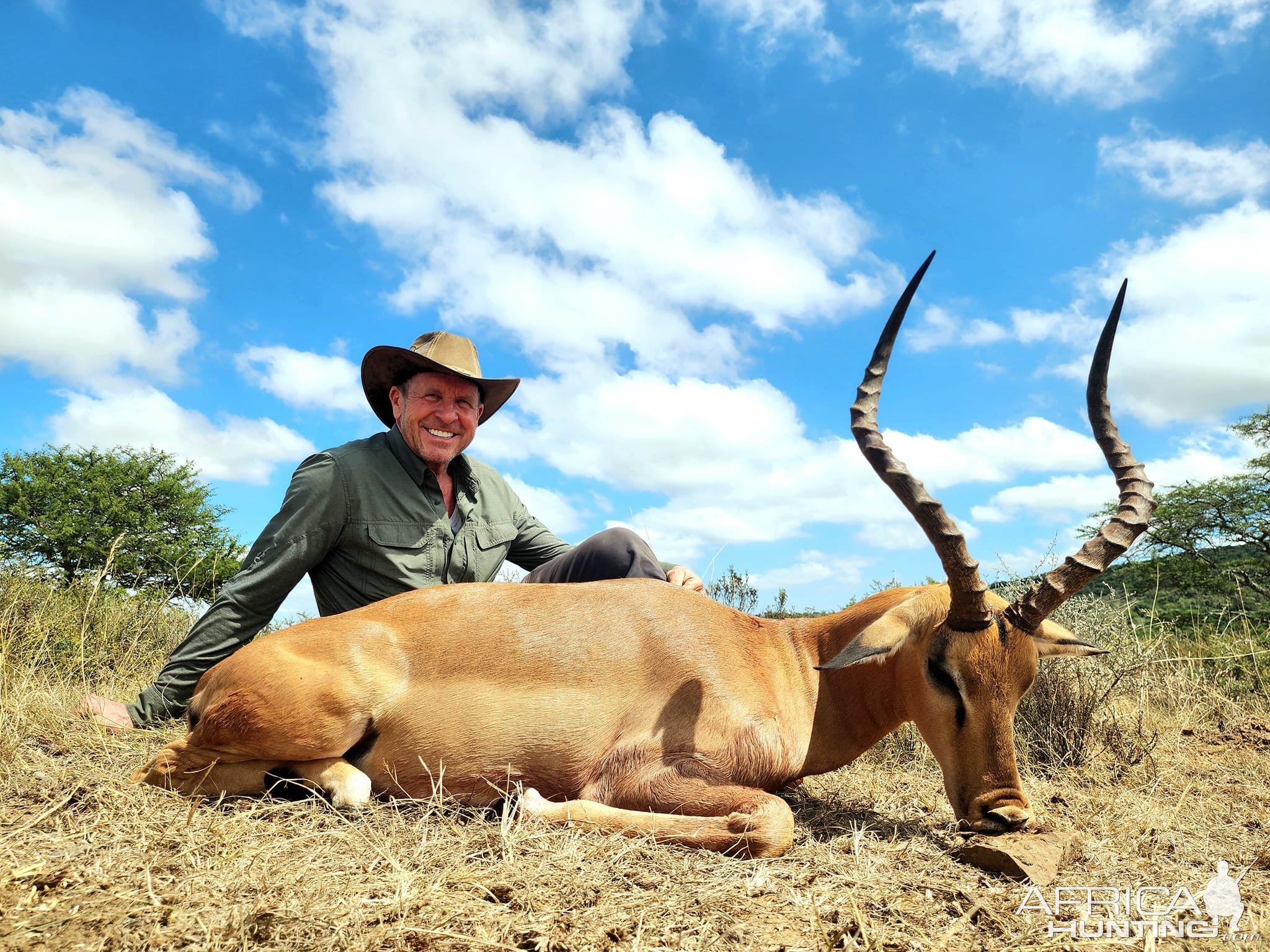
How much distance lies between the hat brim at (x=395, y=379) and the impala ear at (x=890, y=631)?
11.3ft

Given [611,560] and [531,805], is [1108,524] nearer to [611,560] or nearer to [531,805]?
[611,560]

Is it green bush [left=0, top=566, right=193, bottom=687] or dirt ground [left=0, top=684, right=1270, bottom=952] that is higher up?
green bush [left=0, top=566, right=193, bottom=687]

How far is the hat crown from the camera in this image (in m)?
6.28

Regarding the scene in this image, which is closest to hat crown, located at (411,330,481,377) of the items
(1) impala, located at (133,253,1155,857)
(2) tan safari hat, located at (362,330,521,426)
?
(2) tan safari hat, located at (362,330,521,426)

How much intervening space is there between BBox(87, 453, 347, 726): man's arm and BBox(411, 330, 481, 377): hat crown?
4.00 feet

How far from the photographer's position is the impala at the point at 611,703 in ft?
12.7

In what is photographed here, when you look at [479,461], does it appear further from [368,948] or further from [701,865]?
[368,948]

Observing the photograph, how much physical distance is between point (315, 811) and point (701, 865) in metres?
1.73

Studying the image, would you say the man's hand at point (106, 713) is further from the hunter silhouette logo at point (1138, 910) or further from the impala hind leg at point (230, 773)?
the hunter silhouette logo at point (1138, 910)

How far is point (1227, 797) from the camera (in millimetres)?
5164

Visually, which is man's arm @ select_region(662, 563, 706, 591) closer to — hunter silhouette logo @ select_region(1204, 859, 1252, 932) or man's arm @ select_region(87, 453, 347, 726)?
man's arm @ select_region(87, 453, 347, 726)

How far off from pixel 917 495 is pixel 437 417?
354 centimetres

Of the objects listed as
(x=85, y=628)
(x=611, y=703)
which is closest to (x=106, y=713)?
(x=85, y=628)

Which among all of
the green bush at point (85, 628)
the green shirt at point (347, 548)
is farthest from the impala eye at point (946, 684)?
the green bush at point (85, 628)
